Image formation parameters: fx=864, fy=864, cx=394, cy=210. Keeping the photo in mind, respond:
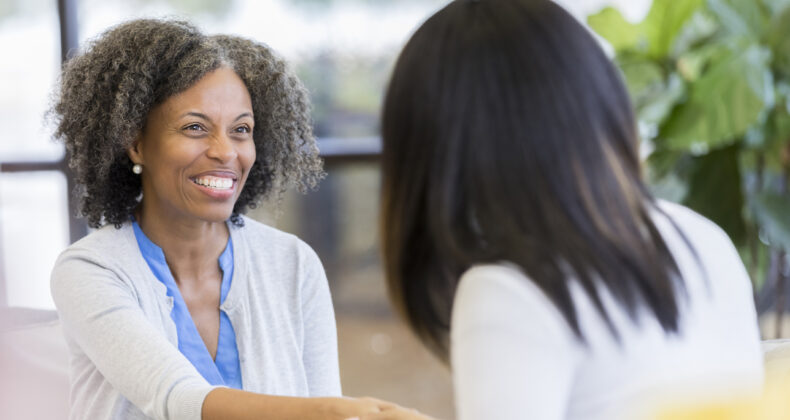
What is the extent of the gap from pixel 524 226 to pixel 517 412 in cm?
19

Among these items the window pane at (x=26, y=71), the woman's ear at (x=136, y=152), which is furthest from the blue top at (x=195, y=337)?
the window pane at (x=26, y=71)

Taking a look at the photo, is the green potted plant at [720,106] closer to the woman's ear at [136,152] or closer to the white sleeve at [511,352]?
the woman's ear at [136,152]

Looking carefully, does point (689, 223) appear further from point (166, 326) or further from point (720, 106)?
point (720, 106)

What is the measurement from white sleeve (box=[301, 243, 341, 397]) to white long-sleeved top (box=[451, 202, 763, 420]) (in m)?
0.69

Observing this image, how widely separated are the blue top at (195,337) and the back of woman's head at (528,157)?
1.92 feet

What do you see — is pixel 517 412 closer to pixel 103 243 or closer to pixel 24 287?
pixel 103 243

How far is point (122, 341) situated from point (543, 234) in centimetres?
68

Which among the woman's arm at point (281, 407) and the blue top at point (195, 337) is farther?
the blue top at point (195, 337)

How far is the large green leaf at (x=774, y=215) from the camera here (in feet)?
8.35

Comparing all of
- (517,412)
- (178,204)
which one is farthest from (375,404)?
(178,204)

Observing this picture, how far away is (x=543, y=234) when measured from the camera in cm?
89

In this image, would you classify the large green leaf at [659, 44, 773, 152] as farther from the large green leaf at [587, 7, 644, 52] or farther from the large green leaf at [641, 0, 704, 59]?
the large green leaf at [587, 7, 644, 52]

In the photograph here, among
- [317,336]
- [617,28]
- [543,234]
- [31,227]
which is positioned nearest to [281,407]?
[317,336]

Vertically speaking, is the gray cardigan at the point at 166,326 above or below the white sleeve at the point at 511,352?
below
